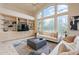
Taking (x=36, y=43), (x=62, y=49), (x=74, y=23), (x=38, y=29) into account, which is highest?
(x=74, y=23)

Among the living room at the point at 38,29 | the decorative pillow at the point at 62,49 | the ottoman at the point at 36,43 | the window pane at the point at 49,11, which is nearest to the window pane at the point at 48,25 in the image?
the living room at the point at 38,29

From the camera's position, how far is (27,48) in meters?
1.83

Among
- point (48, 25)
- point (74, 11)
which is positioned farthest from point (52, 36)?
point (74, 11)

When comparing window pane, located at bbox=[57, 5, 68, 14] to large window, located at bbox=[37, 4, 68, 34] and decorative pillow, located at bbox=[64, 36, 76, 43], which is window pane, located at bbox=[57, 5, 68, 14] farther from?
decorative pillow, located at bbox=[64, 36, 76, 43]

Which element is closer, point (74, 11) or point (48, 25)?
point (74, 11)

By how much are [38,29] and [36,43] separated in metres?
0.25

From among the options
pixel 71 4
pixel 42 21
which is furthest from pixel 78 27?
pixel 42 21

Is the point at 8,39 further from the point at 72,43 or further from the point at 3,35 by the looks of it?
the point at 72,43

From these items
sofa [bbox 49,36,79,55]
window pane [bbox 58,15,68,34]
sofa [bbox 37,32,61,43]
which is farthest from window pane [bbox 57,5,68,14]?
sofa [bbox 49,36,79,55]

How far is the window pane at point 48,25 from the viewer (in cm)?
190

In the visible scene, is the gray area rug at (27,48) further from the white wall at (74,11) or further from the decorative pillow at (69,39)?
the white wall at (74,11)

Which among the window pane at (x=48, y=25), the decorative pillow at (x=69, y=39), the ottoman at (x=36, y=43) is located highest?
the window pane at (x=48, y=25)

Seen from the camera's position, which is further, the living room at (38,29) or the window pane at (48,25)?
the window pane at (48,25)

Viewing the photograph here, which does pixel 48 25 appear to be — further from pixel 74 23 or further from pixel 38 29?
pixel 74 23
